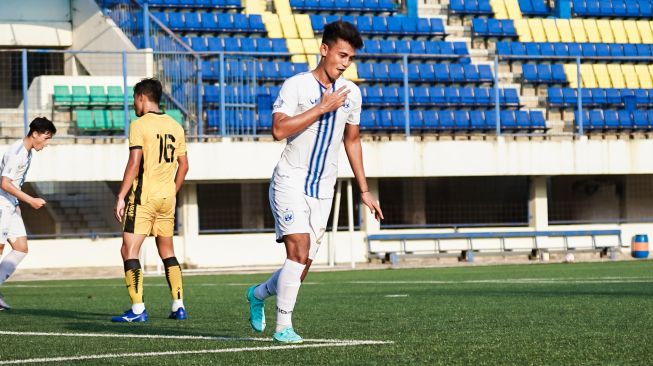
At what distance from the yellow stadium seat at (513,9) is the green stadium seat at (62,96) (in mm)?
13590

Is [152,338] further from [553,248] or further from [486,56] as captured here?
[486,56]

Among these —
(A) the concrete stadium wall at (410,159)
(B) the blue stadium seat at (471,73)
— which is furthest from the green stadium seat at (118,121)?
(B) the blue stadium seat at (471,73)

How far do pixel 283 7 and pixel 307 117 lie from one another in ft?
84.4

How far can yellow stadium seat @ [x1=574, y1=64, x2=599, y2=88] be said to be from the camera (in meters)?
32.4

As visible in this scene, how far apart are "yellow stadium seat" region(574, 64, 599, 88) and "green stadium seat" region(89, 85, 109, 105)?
1272cm

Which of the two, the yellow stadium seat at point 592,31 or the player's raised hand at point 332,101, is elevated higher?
the yellow stadium seat at point 592,31

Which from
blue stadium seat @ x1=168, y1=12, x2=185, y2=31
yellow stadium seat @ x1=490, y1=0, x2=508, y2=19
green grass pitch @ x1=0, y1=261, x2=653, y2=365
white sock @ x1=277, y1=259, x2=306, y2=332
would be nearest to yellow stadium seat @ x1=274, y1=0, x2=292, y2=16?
blue stadium seat @ x1=168, y1=12, x2=185, y2=31

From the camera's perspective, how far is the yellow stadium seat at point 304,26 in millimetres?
31391

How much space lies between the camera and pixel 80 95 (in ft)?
85.4

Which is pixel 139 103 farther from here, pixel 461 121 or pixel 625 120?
pixel 625 120

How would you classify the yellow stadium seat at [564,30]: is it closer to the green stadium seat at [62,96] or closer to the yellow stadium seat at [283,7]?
the yellow stadium seat at [283,7]

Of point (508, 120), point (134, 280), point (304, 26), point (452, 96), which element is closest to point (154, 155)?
point (134, 280)

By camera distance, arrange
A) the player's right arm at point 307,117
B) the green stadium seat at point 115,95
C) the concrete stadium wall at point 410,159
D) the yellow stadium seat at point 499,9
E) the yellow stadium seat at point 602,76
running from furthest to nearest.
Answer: the yellow stadium seat at point 499,9
the yellow stadium seat at point 602,76
the green stadium seat at point 115,95
the concrete stadium wall at point 410,159
the player's right arm at point 307,117

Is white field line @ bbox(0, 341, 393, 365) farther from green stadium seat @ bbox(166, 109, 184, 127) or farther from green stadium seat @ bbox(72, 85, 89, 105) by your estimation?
green stadium seat @ bbox(72, 85, 89, 105)
